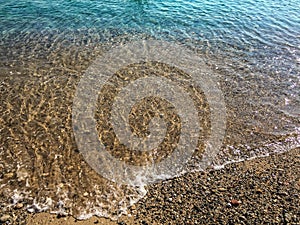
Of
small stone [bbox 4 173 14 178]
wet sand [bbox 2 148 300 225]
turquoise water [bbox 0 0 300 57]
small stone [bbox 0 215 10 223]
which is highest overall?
turquoise water [bbox 0 0 300 57]

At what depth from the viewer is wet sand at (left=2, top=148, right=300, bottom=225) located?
20.7ft

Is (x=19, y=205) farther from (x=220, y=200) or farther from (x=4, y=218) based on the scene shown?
(x=220, y=200)

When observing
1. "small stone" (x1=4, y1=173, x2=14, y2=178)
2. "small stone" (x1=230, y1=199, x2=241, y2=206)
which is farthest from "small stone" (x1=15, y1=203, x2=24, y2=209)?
"small stone" (x1=230, y1=199, x2=241, y2=206)

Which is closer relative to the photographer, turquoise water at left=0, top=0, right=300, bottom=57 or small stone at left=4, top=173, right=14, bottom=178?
small stone at left=4, top=173, right=14, bottom=178

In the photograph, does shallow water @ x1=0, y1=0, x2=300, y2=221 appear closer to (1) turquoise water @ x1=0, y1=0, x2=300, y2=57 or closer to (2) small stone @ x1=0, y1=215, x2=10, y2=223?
(1) turquoise water @ x1=0, y1=0, x2=300, y2=57

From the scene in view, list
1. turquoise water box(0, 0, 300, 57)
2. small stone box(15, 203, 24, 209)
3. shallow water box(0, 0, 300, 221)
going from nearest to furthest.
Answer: small stone box(15, 203, 24, 209)
shallow water box(0, 0, 300, 221)
turquoise water box(0, 0, 300, 57)

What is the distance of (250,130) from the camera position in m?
9.12

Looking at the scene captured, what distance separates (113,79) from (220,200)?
676 centimetres

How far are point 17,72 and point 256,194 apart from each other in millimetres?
10163

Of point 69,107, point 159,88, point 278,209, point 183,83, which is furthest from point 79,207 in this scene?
point 183,83

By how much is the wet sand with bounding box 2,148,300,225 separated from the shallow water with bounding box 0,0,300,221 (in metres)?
0.35

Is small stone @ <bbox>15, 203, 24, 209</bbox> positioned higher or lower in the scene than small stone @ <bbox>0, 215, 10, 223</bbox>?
lower

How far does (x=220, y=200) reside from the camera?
265 inches

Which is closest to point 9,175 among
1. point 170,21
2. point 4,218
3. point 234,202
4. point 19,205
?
point 19,205
